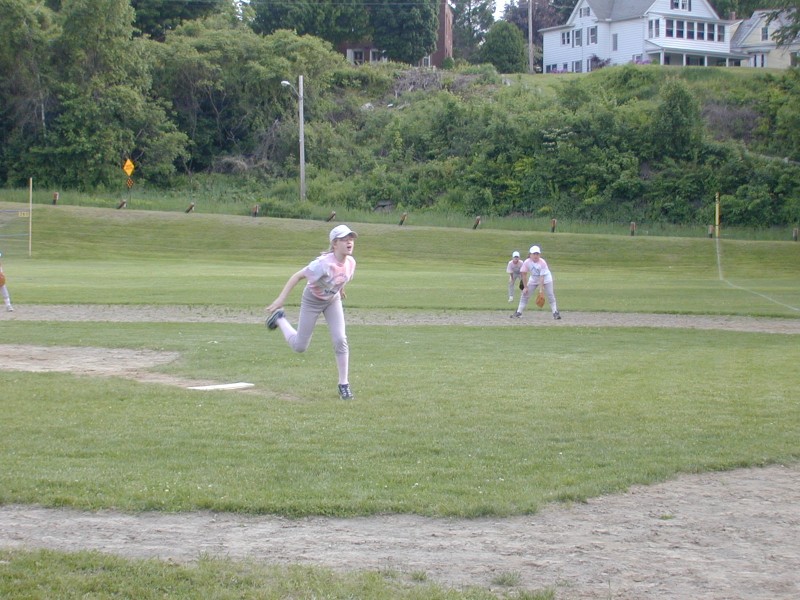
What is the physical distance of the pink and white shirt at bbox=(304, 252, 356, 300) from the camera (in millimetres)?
11164

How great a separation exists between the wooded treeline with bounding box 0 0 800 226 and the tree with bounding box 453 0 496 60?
4077 centimetres

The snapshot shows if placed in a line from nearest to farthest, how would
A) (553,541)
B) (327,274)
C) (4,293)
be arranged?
(553,541) < (327,274) < (4,293)

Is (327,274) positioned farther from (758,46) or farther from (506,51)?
(758,46)

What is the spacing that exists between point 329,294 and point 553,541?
5.31 m

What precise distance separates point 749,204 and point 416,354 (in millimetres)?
48411

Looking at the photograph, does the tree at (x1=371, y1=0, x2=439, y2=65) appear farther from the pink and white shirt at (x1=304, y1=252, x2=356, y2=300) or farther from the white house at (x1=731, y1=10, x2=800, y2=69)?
the pink and white shirt at (x1=304, y1=252, x2=356, y2=300)

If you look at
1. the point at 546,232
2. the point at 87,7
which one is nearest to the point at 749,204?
the point at 546,232

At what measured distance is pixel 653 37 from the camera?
3415 inches

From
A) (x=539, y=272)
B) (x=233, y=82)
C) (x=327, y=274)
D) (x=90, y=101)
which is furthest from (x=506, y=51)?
(x=327, y=274)

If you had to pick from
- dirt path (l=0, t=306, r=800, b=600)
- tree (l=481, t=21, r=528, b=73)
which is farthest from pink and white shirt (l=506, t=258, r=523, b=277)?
tree (l=481, t=21, r=528, b=73)

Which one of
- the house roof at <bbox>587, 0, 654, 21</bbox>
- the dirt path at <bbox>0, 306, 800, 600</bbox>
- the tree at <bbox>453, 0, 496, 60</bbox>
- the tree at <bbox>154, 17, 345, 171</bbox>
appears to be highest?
the tree at <bbox>453, 0, 496, 60</bbox>

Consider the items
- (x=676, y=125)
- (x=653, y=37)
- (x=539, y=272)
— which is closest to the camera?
(x=539, y=272)

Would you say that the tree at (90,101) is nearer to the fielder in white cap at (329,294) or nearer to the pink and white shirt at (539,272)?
the pink and white shirt at (539,272)

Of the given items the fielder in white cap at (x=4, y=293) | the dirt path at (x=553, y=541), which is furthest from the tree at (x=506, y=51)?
the dirt path at (x=553, y=541)
